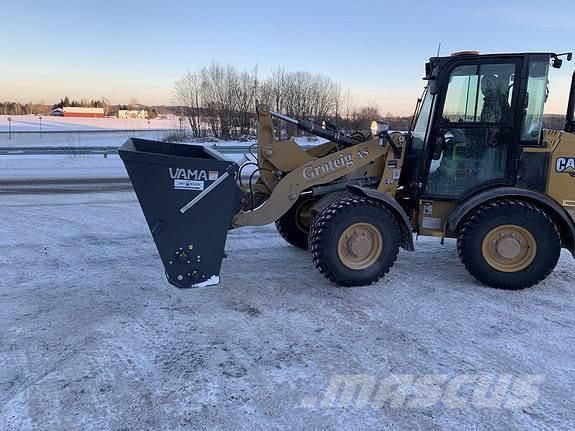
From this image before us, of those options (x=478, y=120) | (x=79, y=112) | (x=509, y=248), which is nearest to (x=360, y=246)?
(x=509, y=248)

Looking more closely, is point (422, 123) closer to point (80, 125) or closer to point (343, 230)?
point (343, 230)

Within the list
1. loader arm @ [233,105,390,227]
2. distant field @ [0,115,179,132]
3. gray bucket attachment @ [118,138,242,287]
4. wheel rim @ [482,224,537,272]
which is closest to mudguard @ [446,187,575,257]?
wheel rim @ [482,224,537,272]

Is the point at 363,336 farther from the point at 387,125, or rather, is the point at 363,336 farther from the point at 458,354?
the point at 387,125

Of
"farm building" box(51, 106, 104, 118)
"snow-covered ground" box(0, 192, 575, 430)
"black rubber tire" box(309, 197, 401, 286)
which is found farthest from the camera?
"farm building" box(51, 106, 104, 118)

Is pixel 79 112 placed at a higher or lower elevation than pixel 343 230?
higher

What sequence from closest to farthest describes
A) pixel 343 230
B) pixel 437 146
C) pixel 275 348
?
pixel 275 348
pixel 343 230
pixel 437 146

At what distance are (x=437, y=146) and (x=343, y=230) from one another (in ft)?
4.51

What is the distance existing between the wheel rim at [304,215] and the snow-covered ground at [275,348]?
0.50 m

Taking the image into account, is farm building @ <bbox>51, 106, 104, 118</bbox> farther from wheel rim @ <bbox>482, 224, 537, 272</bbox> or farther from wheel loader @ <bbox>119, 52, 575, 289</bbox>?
wheel rim @ <bbox>482, 224, 537, 272</bbox>

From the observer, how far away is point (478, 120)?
15.8ft

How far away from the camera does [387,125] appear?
5.12 metres

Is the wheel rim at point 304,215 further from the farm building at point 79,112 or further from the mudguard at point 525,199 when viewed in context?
the farm building at point 79,112

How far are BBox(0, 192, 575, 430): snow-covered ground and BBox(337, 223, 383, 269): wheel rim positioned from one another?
0.96 feet

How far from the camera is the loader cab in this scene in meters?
4.71
